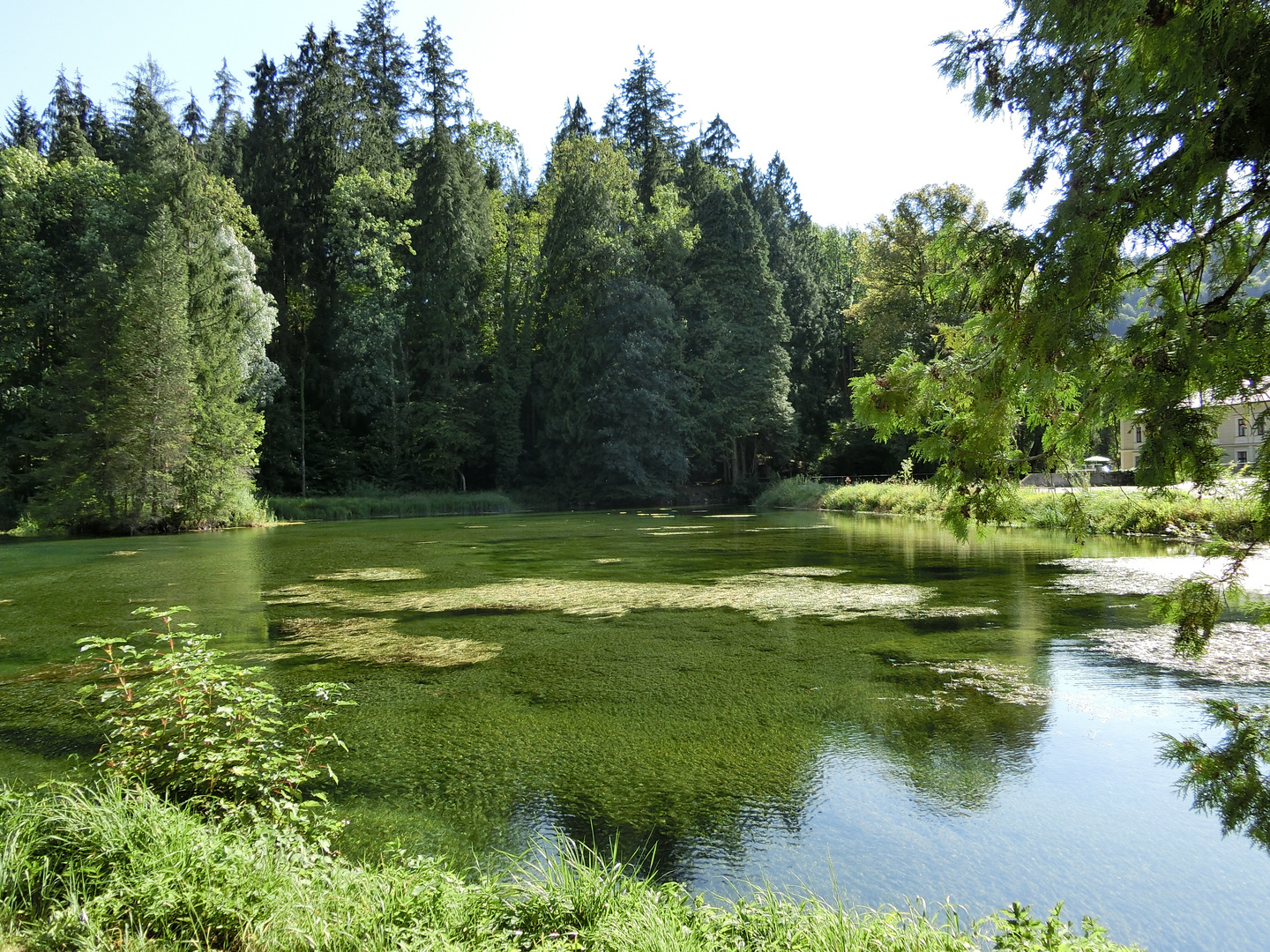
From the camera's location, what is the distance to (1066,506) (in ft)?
13.5

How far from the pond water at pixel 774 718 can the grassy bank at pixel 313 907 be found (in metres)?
0.61

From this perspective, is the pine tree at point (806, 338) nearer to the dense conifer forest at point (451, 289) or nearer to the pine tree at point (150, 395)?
the dense conifer forest at point (451, 289)

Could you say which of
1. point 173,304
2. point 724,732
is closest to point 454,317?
point 173,304

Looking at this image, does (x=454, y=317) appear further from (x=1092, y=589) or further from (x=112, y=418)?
(x=1092, y=589)

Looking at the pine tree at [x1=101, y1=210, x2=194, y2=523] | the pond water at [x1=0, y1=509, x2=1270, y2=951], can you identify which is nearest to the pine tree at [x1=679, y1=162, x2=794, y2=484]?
the pine tree at [x1=101, y1=210, x2=194, y2=523]

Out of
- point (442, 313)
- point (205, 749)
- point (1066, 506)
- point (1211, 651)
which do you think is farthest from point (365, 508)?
point (1066, 506)

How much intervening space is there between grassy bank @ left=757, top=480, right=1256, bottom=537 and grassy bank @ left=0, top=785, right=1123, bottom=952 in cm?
227

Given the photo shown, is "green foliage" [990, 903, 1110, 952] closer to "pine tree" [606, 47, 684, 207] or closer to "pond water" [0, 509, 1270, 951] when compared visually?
"pond water" [0, 509, 1270, 951]

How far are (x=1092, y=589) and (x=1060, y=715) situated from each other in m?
5.48

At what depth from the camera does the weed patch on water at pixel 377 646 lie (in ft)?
23.1

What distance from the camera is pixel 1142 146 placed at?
305 centimetres

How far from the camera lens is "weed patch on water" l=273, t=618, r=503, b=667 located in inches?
277

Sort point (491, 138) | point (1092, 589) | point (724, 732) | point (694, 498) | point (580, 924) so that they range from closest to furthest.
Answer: point (580, 924), point (724, 732), point (1092, 589), point (694, 498), point (491, 138)

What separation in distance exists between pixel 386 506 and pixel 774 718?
27.7m
